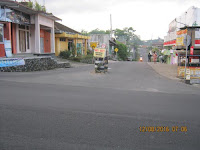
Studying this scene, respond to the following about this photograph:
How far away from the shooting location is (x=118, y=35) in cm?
9431

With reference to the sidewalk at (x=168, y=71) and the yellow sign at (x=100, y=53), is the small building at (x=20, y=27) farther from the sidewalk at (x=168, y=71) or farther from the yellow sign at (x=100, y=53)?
the sidewalk at (x=168, y=71)

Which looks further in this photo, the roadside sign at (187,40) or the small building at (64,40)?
the small building at (64,40)

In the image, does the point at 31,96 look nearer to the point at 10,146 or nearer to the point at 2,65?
the point at 10,146

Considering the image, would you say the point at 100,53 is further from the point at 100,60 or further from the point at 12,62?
the point at 12,62

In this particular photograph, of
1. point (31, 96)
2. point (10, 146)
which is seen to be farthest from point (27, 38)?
point (10, 146)

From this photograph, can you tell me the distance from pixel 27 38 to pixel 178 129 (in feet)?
65.1

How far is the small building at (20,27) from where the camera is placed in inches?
674

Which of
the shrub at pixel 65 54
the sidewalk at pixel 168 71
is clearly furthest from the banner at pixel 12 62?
the shrub at pixel 65 54

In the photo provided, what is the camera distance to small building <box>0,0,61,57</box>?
17.1m

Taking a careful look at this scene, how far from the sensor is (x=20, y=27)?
21172 mm

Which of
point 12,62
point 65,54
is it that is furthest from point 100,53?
point 65,54
